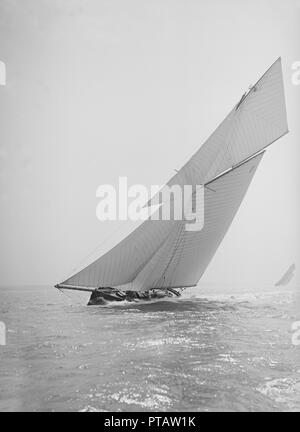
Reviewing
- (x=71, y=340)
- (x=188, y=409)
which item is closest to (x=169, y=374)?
(x=188, y=409)

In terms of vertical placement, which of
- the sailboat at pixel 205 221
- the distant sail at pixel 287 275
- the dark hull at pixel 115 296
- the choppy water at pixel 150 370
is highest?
the sailboat at pixel 205 221

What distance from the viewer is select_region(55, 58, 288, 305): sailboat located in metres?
28.5

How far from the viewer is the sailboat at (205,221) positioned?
28.5m

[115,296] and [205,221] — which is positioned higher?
[205,221]

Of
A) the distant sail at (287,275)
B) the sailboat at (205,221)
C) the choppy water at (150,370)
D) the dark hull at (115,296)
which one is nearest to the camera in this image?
the choppy water at (150,370)

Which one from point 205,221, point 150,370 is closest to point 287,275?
point 205,221

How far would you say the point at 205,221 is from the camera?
30.5m

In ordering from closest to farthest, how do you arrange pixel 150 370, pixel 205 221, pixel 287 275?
pixel 150 370, pixel 205 221, pixel 287 275

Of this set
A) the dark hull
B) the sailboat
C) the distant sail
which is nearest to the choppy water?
the sailboat

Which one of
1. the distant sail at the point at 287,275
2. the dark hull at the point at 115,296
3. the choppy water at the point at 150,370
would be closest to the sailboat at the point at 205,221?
the dark hull at the point at 115,296

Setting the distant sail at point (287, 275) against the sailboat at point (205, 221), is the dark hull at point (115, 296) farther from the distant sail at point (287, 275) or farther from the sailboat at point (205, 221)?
the distant sail at point (287, 275)

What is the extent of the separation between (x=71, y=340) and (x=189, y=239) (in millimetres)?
18190

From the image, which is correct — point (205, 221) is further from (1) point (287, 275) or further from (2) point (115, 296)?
(1) point (287, 275)

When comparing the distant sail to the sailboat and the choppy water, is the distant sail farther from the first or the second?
the choppy water
